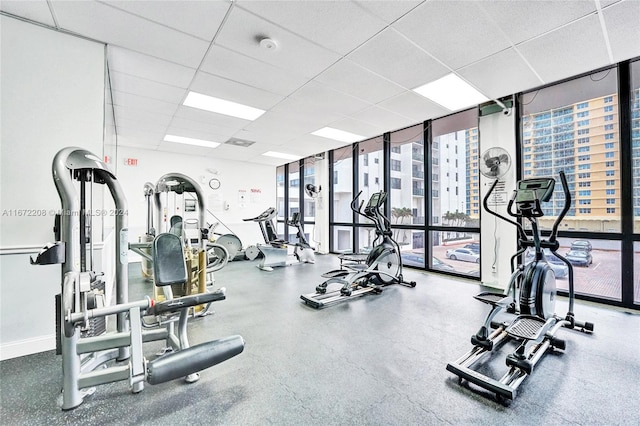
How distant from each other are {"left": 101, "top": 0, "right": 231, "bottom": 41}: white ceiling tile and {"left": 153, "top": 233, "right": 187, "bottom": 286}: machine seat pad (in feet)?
6.32

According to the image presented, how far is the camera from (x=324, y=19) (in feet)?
7.94

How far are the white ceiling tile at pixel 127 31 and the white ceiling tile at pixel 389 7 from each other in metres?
1.65

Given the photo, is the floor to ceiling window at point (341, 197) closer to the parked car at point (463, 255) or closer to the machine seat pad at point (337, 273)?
the parked car at point (463, 255)

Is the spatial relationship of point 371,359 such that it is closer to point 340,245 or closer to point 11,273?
point 11,273

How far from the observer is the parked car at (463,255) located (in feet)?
16.0

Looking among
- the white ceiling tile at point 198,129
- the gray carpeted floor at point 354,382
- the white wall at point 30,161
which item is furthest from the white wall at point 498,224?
the white wall at point 30,161

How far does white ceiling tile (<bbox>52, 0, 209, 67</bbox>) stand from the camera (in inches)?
90.6

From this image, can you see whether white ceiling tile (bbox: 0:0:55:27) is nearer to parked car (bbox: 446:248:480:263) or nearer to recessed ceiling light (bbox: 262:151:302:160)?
recessed ceiling light (bbox: 262:151:302:160)

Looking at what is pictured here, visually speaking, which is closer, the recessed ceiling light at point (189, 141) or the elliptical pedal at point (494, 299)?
the elliptical pedal at point (494, 299)

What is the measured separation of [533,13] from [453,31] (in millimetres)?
625

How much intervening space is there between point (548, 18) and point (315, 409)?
3690 millimetres

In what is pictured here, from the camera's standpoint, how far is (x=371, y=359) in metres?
2.28

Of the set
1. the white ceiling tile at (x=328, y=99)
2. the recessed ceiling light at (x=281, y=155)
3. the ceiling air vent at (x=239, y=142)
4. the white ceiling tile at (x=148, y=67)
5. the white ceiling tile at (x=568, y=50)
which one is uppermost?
the white ceiling tile at (x=148, y=67)

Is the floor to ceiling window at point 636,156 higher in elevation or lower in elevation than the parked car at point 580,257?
higher
